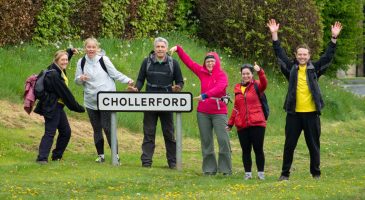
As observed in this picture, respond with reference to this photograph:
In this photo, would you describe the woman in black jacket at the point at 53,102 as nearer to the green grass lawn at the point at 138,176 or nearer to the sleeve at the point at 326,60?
the green grass lawn at the point at 138,176

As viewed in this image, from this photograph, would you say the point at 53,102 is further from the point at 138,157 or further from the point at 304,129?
the point at 304,129

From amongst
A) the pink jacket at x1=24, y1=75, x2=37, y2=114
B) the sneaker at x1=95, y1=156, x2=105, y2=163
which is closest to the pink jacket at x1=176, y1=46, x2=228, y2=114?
the sneaker at x1=95, y1=156, x2=105, y2=163

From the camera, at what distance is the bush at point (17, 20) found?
1952 centimetres

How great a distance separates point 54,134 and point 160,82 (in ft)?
5.46

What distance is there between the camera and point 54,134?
1409cm

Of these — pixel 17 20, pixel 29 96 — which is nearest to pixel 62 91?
pixel 29 96

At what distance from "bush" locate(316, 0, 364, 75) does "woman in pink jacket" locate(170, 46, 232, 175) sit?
63.4 ft

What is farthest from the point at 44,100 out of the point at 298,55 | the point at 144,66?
the point at 298,55

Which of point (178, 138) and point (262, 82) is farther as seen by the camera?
point (178, 138)

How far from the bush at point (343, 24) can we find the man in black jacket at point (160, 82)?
19150 millimetres

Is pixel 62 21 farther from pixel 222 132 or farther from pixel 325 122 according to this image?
pixel 222 132

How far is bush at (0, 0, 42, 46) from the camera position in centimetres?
1952

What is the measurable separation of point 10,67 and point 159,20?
686 cm

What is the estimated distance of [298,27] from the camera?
85.0 ft
